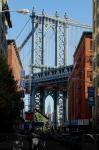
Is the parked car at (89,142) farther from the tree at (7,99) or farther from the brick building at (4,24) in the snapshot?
the brick building at (4,24)

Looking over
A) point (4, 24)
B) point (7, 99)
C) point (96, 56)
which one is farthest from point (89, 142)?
point (4, 24)

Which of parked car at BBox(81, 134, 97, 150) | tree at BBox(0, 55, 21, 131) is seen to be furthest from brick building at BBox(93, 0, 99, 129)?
parked car at BBox(81, 134, 97, 150)

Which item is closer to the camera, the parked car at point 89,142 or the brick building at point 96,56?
the parked car at point 89,142

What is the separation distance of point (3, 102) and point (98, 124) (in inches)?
1823

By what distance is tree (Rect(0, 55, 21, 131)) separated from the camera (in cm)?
5959

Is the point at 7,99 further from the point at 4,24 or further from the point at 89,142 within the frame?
the point at 4,24

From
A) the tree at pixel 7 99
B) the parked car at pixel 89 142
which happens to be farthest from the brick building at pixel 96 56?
the parked car at pixel 89 142

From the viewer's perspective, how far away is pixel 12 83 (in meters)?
65.1

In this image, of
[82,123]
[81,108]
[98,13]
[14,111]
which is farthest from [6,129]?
[81,108]

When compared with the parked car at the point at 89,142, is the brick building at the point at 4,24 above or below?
above

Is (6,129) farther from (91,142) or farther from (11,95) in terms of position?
(91,142)

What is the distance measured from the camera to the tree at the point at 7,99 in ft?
196

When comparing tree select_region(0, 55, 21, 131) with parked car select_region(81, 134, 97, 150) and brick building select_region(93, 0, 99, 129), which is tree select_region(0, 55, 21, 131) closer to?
parked car select_region(81, 134, 97, 150)

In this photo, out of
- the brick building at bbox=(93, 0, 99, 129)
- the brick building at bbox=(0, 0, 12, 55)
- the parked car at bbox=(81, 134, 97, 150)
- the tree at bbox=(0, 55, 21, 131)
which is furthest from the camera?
the brick building at bbox=(0, 0, 12, 55)
